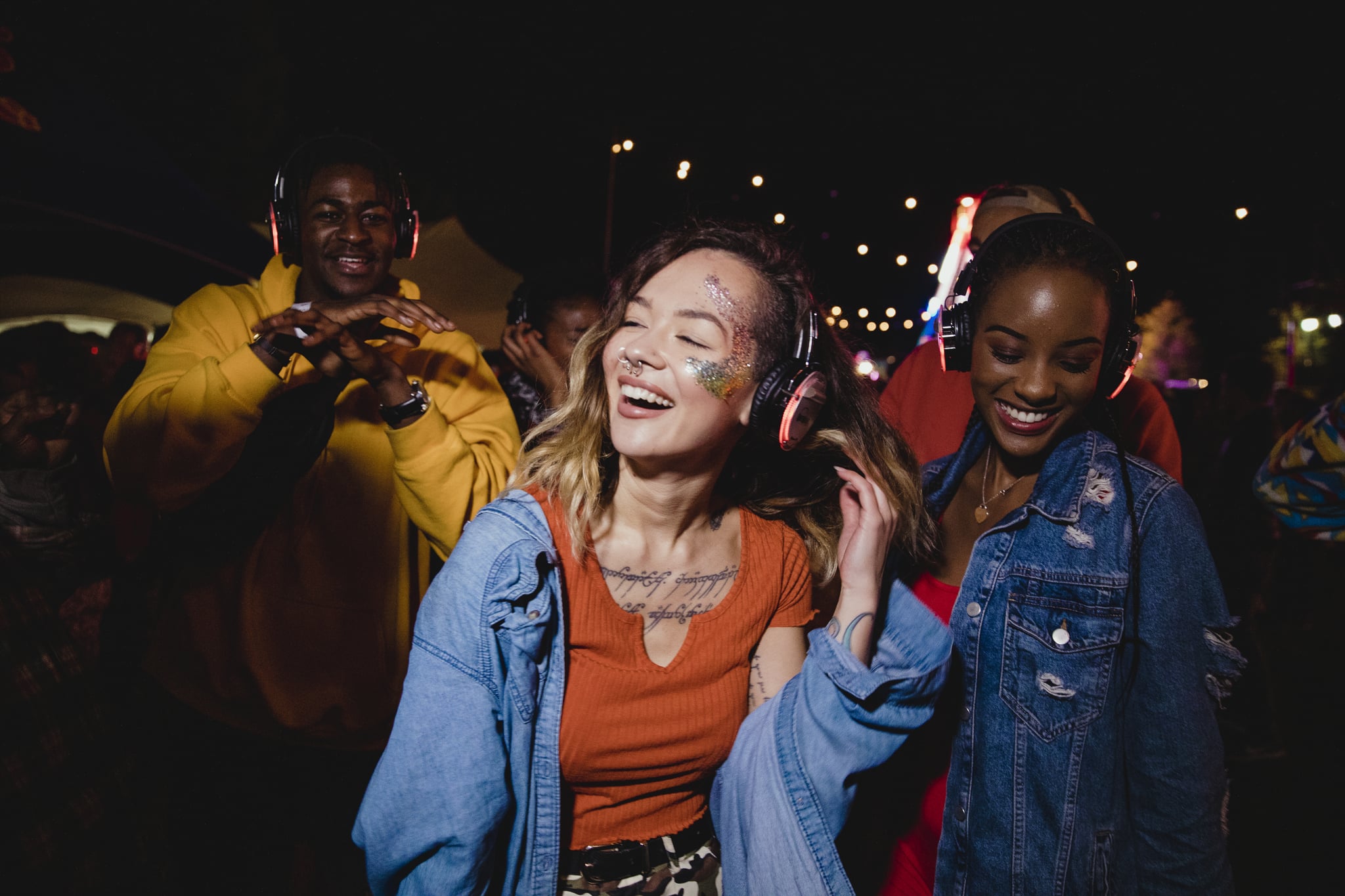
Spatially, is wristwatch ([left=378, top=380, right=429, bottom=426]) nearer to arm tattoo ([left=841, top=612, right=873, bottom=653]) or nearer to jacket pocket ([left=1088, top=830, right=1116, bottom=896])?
arm tattoo ([left=841, top=612, right=873, bottom=653])

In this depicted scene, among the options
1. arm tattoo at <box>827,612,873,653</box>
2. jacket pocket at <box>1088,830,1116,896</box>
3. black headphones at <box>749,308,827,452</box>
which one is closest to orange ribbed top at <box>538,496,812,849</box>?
arm tattoo at <box>827,612,873,653</box>

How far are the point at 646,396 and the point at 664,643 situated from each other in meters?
0.58

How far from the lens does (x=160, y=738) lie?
1.97 m

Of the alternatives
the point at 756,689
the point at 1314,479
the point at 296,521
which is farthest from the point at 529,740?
the point at 1314,479

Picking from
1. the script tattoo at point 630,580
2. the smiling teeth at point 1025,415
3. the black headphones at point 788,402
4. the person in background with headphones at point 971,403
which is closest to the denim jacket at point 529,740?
the script tattoo at point 630,580

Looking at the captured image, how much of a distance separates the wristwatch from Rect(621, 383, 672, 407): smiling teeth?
2.14 ft

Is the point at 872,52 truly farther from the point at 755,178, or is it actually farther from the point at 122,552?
the point at 122,552

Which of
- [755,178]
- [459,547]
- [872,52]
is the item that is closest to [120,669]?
[459,547]

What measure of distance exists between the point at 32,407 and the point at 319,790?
148 cm

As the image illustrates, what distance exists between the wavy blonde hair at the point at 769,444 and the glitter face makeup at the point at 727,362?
0.15 feet

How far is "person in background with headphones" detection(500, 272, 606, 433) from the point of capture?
3.08 metres

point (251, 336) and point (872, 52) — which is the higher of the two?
point (872, 52)

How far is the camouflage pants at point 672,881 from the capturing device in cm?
140

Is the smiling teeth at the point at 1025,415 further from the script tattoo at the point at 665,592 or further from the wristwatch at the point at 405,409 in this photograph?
the wristwatch at the point at 405,409
